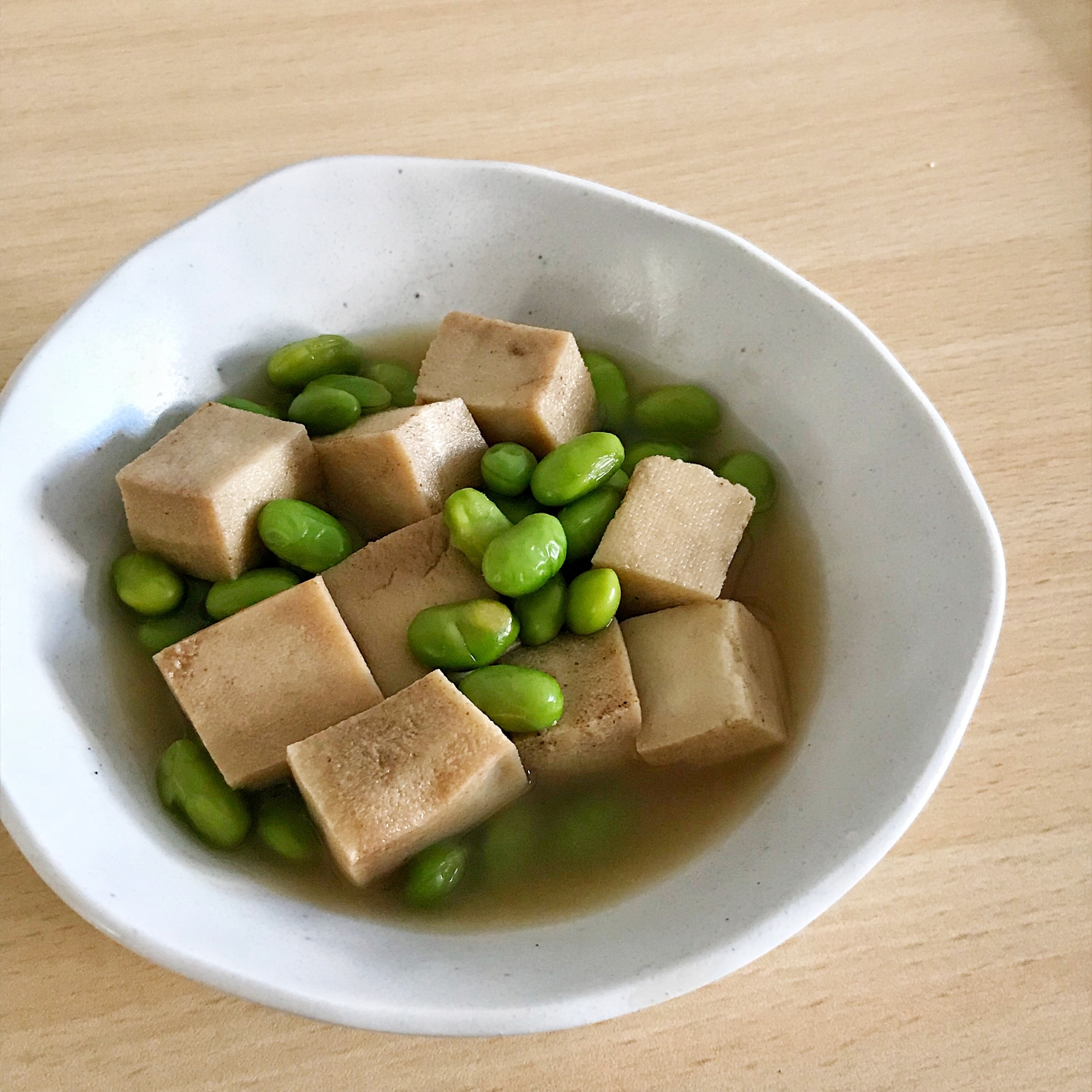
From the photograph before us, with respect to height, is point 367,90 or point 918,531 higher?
point 367,90

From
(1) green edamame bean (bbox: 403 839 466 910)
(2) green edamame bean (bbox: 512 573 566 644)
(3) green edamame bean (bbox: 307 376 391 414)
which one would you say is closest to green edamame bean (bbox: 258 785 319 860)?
(1) green edamame bean (bbox: 403 839 466 910)

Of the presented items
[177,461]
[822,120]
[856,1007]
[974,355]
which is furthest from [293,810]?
[822,120]

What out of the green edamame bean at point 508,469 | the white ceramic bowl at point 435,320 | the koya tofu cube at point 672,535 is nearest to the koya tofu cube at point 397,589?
the green edamame bean at point 508,469

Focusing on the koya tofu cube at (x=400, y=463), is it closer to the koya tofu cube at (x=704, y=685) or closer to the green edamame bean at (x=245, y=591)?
the green edamame bean at (x=245, y=591)

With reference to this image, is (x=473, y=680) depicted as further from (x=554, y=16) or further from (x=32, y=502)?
(x=554, y=16)

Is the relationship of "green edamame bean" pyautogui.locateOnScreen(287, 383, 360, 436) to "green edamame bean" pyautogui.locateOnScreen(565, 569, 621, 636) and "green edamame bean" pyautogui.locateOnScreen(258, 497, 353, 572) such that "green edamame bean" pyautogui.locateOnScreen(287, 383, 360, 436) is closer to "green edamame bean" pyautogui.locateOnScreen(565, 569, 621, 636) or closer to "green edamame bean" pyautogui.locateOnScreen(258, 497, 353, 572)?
"green edamame bean" pyautogui.locateOnScreen(258, 497, 353, 572)
